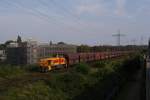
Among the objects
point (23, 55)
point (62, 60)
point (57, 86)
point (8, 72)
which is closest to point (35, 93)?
point (57, 86)

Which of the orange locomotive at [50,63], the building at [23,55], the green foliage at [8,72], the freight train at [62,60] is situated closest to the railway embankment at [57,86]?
the green foliage at [8,72]

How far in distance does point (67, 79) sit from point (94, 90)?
2.74 meters

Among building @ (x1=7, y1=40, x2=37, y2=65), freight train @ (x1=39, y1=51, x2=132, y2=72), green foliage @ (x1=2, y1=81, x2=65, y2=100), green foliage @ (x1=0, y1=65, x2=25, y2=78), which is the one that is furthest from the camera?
building @ (x1=7, y1=40, x2=37, y2=65)

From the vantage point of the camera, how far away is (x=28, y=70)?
3825cm

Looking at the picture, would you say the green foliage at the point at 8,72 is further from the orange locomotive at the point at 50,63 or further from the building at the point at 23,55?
the building at the point at 23,55

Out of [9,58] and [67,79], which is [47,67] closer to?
[67,79]

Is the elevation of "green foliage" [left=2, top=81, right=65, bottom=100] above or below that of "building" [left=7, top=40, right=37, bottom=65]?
below

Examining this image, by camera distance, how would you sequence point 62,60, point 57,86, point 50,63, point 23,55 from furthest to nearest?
point 23,55 < point 62,60 < point 50,63 < point 57,86

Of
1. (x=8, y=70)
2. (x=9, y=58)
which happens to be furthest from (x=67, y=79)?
(x=9, y=58)

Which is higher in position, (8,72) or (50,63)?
(50,63)

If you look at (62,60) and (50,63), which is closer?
(50,63)

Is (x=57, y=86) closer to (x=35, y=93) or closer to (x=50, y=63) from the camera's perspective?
(x=35, y=93)

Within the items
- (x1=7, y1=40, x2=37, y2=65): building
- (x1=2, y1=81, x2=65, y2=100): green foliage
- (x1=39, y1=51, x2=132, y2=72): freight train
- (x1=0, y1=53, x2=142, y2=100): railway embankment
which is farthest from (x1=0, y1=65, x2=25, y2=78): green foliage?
(x1=7, y1=40, x2=37, y2=65): building

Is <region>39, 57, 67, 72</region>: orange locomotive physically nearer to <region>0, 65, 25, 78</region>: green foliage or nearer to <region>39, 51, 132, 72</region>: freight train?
<region>39, 51, 132, 72</region>: freight train
